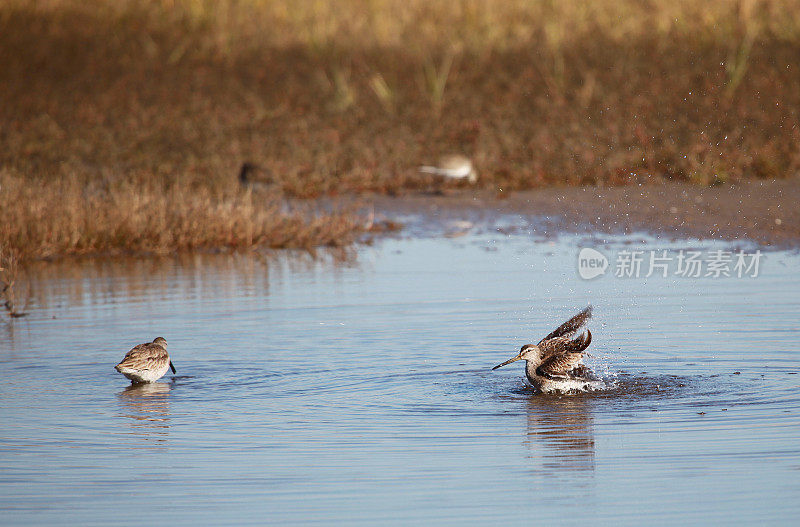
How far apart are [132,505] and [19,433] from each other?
6.29 ft

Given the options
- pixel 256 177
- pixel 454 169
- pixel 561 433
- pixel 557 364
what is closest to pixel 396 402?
pixel 557 364

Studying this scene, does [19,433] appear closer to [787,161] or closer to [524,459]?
[524,459]

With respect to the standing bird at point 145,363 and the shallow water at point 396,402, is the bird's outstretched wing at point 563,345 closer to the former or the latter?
the shallow water at point 396,402

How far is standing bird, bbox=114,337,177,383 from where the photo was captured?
1006cm

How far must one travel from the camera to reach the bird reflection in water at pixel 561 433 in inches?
302

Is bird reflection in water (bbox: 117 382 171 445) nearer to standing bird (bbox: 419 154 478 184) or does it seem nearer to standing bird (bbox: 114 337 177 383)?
standing bird (bbox: 114 337 177 383)

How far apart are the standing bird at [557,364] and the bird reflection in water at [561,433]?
0.11 metres

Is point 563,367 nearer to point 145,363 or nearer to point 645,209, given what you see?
point 145,363

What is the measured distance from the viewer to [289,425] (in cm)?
878

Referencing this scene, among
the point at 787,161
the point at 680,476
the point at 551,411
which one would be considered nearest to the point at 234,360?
the point at 551,411

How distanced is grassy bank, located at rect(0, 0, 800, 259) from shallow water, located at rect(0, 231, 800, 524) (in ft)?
7.56

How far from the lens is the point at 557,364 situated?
968cm

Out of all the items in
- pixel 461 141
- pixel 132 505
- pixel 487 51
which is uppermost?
pixel 487 51

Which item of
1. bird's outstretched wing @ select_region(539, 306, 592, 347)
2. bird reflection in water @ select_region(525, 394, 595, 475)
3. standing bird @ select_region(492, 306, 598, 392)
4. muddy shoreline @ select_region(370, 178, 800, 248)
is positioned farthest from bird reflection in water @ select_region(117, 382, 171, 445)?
muddy shoreline @ select_region(370, 178, 800, 248)
